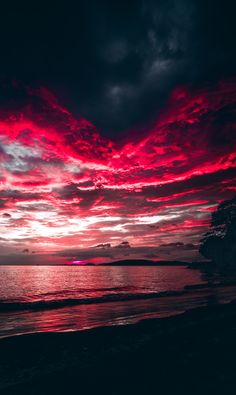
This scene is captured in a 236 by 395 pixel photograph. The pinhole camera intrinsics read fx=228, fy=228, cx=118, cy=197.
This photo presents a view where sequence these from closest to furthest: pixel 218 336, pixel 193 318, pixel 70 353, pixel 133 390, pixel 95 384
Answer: pixel 133 390
pixel 95 384
pixel 70 353
pixel 218 336
pixel 193 318

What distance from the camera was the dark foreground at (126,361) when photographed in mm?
10766

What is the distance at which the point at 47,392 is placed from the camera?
34.7 feet

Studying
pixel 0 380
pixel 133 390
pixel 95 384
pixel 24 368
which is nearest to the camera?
pixel 133 390

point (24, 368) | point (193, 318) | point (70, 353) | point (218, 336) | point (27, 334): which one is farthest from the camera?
point (193, 318)

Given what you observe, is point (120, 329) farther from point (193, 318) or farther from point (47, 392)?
point (47, 392)

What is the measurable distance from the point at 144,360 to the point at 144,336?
485 cm

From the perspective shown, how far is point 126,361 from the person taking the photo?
13.7 meters

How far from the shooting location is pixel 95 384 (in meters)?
11.1

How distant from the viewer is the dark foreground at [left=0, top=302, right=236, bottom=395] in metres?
10.8

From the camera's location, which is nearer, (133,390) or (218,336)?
(133,390)

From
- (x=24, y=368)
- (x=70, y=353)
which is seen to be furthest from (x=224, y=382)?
(x=24, y=368)

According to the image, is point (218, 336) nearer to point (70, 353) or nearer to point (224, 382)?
point (224, 382)

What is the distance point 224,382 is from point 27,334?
15462mm

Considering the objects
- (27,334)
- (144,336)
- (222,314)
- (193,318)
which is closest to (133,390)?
(144,336)
